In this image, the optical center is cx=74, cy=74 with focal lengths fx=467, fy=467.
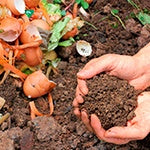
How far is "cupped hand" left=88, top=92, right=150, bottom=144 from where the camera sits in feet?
7.06

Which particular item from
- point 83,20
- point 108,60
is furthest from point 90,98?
point 83,20

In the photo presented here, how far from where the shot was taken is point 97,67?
2225 millimetres

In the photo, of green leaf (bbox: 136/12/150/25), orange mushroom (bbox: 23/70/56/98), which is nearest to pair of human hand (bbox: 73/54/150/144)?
orange mushroom (bbox: 23/70/56/98)

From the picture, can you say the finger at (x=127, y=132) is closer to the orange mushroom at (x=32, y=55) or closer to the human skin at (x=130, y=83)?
the human skin at (x=130, y=83)

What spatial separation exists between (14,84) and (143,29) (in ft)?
2.96

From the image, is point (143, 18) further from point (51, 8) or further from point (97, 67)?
point (97, 67)

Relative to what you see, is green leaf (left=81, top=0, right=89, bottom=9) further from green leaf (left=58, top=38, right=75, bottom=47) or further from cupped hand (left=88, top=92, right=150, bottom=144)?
cupped hand (left=88, top=92, right=150, bottom=144)

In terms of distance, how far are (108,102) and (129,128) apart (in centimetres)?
16

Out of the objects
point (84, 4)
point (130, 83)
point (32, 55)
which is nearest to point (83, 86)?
point (130, 83)

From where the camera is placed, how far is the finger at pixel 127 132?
7.02 feet

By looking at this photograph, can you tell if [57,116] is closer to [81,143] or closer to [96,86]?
[81,143]

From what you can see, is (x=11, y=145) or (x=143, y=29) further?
(x=143, y=29)

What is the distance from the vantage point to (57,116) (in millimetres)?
2562

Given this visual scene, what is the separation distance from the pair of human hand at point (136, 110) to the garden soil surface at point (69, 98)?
12 cm
